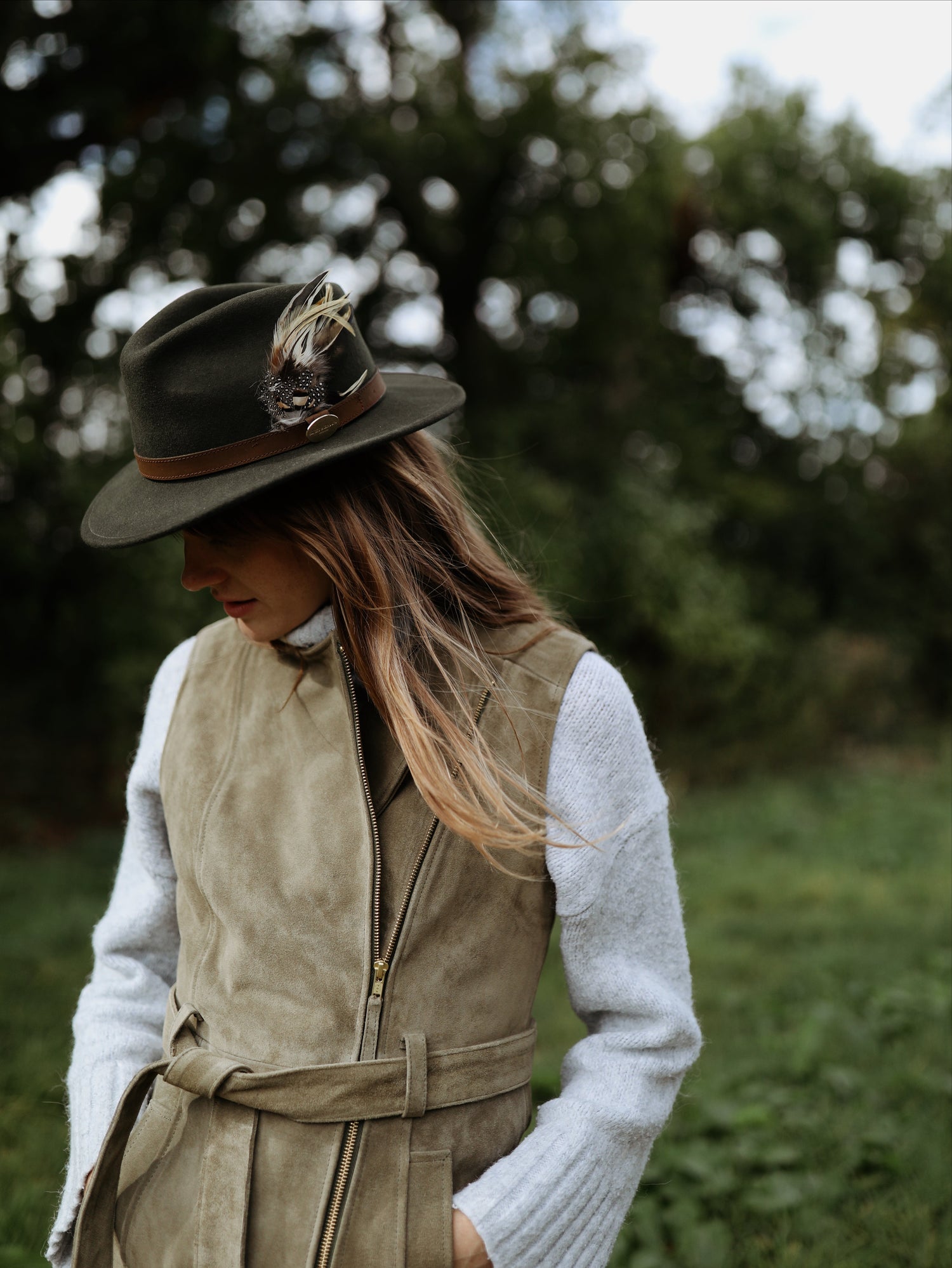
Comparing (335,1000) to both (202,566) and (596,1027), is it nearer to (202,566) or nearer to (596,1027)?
(596,1027)

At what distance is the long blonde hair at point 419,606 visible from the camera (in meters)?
1.24

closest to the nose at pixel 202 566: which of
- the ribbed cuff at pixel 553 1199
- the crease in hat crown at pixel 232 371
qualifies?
the crease in hat crown at pixel 232 371

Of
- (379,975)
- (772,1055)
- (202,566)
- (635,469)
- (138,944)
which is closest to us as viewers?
(379,975)

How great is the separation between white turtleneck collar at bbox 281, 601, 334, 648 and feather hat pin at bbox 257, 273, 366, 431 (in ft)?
0.84

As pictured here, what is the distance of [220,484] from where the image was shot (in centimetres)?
126

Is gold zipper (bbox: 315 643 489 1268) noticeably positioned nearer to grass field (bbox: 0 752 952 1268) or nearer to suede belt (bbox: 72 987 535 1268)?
suede belt (bbox: 72 987 535 1268)

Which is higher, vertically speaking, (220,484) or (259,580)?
(220,484)

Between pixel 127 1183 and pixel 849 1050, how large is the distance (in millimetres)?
3176

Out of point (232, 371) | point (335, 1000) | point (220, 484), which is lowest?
point (335, 1000)

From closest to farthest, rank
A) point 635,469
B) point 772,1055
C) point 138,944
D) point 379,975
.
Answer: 1. point 379,975
2. point 138,944
3. point 772,1055
4. point 635,469

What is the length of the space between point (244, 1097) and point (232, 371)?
34.5 inches

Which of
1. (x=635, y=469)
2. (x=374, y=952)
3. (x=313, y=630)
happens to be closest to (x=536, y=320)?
(x=635, y=469)

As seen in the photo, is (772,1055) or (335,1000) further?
(772,1055)

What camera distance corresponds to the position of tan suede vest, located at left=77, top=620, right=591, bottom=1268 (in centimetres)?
121
